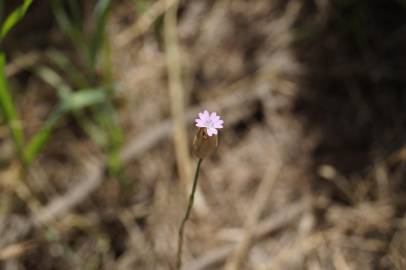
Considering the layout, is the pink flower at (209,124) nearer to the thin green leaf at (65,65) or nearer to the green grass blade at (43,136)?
the green grass blade at (43,136)

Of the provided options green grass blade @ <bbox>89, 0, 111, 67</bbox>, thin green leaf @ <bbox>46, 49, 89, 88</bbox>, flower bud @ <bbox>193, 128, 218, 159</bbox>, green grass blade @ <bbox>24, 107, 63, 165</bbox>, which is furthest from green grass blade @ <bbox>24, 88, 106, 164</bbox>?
flower bud @ <bbox>193, 128, 218, 159</bbox>

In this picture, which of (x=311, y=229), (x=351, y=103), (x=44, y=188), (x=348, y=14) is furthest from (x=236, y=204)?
(x=348, y=14)

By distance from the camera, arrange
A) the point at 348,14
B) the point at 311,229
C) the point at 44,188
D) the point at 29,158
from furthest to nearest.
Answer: the point at 348,14
the point at 44,188
the point at 311,229
the point at 29,158

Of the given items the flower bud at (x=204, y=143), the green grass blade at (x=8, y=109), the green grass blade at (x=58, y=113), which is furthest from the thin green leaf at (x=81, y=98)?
the flower bud at (x=204, y=143)

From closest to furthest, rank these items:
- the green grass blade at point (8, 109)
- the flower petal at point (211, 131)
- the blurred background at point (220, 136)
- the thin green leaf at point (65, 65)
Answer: the flower petal at point (211, 131)
the green grass blade at point (8, 109)
the blurred background at point (220, 136)
the thin green leaf at point (65, 65)

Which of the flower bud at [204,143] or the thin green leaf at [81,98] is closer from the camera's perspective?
the flower bud at [204,143]

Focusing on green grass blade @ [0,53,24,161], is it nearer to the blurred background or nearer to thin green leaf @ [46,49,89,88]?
the blurred background

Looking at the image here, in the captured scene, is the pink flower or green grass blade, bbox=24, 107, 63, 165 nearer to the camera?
the pink flower

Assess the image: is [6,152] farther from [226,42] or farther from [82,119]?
[226,42]

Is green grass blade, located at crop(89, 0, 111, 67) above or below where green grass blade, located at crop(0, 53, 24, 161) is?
above
